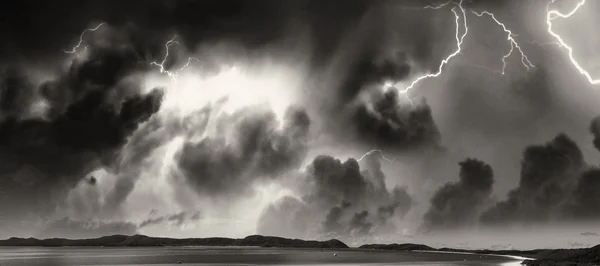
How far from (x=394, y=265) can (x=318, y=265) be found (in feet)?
50.4

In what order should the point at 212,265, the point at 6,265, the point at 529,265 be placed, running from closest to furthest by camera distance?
the point at 529,265
the point at 212,265
the point at 6,265

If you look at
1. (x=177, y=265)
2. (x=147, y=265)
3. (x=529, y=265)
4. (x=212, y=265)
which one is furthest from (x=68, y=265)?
(x=529, y=265)

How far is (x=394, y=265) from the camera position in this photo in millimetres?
102188

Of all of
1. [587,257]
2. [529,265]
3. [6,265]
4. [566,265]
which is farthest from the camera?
[6,265]

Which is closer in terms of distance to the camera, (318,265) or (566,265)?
(566,265)

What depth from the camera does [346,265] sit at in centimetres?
10819

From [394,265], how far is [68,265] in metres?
65.7

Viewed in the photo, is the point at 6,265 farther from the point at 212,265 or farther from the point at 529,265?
the point at 529,265

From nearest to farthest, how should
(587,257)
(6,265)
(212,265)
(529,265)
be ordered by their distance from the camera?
(529,265), (587,257), (212,265), (6,265)

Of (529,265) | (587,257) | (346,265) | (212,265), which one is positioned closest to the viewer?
(529,265)

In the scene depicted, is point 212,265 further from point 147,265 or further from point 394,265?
point 394,265

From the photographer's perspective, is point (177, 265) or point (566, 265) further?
point (177, 265)

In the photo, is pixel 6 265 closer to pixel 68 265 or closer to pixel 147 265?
pixel 68 265

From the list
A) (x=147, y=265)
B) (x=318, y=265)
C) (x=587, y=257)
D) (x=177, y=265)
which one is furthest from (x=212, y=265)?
(x=587, y=257)
